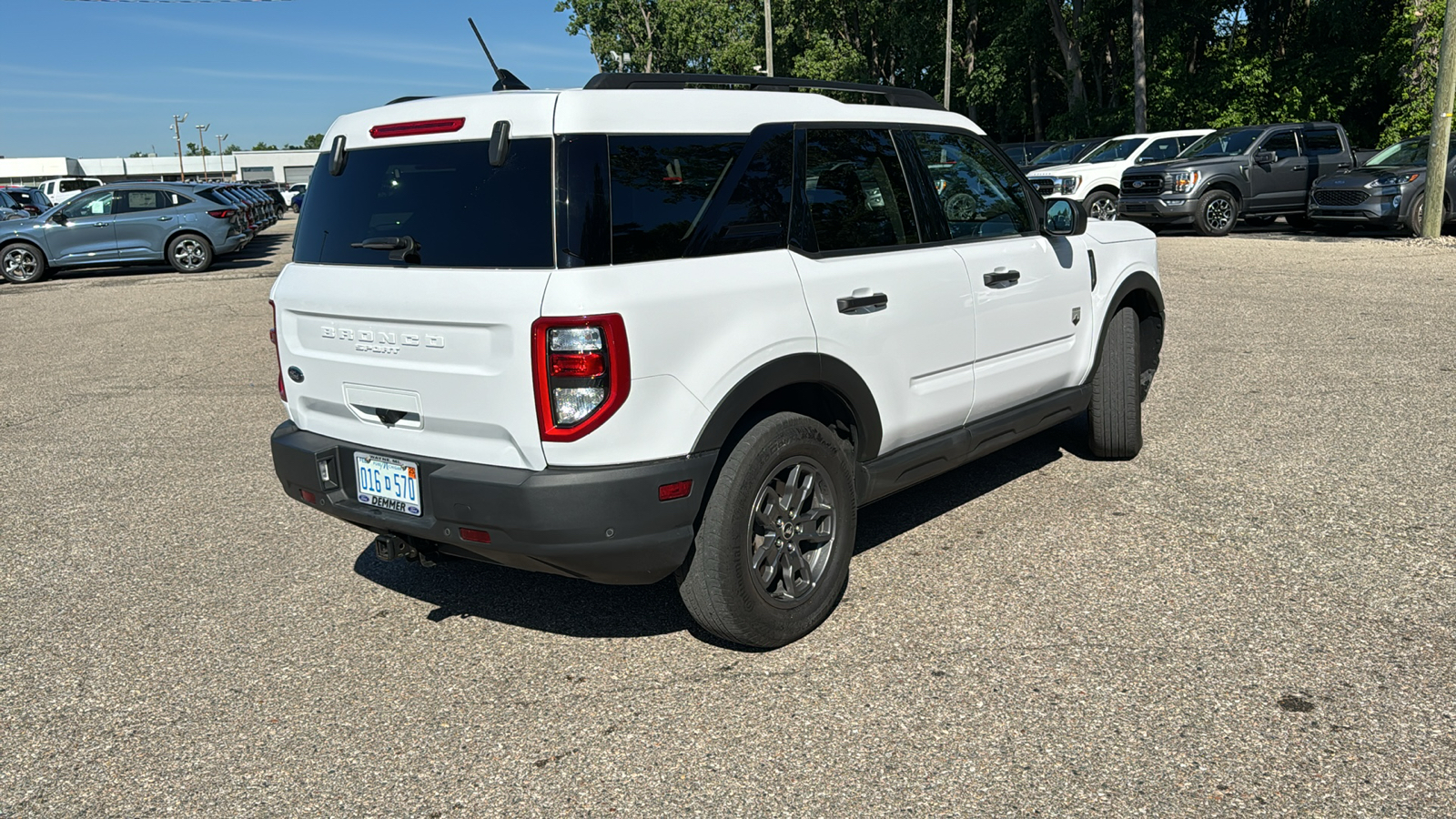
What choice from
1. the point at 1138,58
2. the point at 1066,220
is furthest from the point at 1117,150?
the point at 1066,220

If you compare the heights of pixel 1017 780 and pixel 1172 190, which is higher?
pixel 1172 190

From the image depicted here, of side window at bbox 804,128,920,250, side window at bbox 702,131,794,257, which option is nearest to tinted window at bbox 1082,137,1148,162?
side window at bbox 804,128,920,250

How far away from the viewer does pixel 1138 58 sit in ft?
106

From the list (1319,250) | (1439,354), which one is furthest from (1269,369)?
(1319,250)

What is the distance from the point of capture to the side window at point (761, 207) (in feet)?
11.6

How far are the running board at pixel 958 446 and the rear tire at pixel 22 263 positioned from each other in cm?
1963

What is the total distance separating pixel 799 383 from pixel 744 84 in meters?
1.10

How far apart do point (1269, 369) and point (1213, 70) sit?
1096 inches

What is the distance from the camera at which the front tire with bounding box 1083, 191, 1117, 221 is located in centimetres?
1939

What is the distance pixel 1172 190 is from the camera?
1786 cm

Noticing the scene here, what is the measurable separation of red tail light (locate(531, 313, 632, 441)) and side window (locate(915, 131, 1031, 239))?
1912 millimetres

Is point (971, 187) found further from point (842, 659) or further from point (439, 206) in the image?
point (439, 206)

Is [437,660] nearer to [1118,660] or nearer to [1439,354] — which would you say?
[1118,660]

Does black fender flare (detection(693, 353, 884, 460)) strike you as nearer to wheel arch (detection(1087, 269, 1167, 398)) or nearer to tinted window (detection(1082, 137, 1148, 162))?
wheel arch (detection(1087, 269, 1167, 398))
